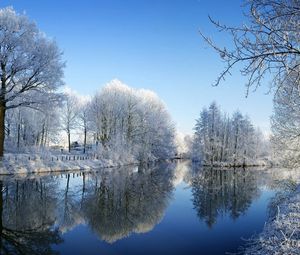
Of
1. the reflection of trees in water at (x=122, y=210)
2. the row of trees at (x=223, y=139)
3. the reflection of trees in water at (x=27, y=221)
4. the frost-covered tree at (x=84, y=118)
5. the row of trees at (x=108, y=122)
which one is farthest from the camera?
the row of trees at (x=223, y=139)

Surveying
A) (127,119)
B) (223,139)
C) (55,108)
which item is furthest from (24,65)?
(223,139)

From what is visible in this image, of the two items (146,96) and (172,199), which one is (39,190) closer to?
(172,199)

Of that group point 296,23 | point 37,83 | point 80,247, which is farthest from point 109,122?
point 296,23

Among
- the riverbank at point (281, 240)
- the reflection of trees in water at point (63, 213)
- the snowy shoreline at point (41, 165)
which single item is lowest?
the reflection of trees in water at point (63, 213)

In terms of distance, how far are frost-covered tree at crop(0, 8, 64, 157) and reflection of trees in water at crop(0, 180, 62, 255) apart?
852 cm

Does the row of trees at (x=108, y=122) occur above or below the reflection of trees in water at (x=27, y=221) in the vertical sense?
above

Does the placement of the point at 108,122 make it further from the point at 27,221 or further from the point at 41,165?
the point at 27,221

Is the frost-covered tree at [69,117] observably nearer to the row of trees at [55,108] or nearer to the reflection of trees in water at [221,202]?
the row of trees at [55,108]

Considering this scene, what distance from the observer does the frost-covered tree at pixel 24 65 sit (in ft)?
72.2

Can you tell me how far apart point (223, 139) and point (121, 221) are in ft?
183

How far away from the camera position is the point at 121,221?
37.6 ft

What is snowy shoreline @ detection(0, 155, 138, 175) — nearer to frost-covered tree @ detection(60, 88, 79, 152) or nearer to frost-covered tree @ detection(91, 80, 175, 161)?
frost-covered tree @ detection(91, 80, 175, 161)

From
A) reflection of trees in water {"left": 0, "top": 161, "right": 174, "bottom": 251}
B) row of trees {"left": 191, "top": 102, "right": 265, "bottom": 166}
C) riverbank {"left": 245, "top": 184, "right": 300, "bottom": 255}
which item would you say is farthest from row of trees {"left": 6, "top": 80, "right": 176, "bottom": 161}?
riverbank {"left": 245, "top": 184, "right": 300, "bottom": 255}

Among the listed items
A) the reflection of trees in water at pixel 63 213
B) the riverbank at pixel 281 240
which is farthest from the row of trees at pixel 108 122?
the riverbank at pixel 281 240
